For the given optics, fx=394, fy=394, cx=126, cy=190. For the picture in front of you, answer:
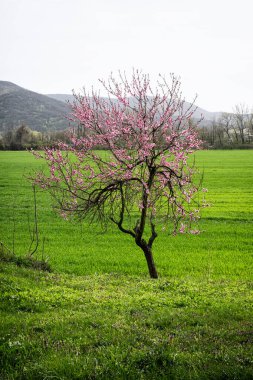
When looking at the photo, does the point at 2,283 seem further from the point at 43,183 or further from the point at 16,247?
the point at 16,247

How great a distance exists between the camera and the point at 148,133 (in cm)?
1196

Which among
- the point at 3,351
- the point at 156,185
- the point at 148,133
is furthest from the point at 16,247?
the point at 3,351

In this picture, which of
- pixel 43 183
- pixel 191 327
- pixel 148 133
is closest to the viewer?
pixel 191 327

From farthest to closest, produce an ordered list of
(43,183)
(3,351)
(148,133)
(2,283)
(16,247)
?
(16,247), (43,183), (148,133), (2,283), (3,351)

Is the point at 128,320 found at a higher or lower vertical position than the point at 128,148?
lower

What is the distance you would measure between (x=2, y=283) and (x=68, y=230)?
1429 cm

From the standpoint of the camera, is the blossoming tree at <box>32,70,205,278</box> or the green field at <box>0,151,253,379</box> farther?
the blossoming tree at <box>32,70,205,278</box>

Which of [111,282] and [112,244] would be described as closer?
[111,282]

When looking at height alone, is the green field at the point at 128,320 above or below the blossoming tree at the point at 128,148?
below

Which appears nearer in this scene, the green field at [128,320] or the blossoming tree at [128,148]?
the green field at [128,320]

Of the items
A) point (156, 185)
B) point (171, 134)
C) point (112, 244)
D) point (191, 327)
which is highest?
point (171, 134)

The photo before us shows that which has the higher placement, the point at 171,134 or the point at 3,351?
the point at 171,134

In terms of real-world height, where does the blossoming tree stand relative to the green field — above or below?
above

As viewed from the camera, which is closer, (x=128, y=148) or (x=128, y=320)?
(x=128, y=320)
